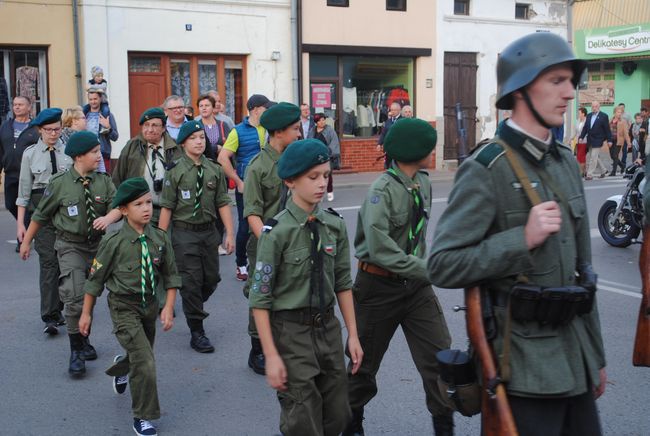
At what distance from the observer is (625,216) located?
10469mm

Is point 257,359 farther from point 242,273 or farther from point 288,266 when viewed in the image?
point 242,273

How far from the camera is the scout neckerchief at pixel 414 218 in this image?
14.3 ft

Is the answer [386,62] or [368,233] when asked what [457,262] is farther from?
[386,62]

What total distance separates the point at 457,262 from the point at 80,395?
3.65m

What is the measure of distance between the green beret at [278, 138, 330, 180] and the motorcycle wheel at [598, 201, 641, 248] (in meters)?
7.54

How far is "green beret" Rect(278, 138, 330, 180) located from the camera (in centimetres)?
395

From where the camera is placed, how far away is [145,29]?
18.3 meters

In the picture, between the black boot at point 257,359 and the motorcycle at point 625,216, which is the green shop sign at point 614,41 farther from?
the black boot at point 257,359

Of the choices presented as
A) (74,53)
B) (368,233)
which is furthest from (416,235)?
(74,53)

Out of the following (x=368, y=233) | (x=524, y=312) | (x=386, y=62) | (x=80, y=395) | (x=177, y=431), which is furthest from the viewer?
(x=386, y=62)

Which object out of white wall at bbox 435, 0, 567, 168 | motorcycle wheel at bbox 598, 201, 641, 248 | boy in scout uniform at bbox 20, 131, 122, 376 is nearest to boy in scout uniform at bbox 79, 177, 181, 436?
boy in scout uniform at bbox 20, 131, 122, 376

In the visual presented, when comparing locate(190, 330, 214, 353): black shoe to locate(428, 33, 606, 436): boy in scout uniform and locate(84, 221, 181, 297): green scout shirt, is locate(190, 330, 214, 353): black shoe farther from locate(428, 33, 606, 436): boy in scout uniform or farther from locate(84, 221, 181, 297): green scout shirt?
locate(428, 33, 606, 436): boy in scout uniform

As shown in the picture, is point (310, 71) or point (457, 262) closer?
point (457, 262)

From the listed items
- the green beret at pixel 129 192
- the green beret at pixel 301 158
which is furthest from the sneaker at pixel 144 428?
the green beret at pixel 301 158
